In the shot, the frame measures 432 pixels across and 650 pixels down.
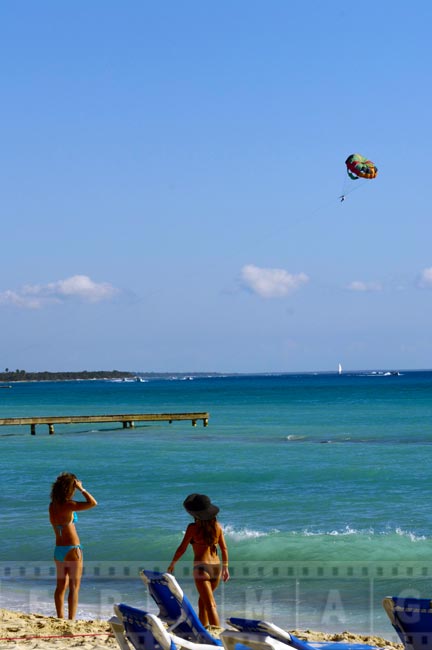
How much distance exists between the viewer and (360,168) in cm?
2966

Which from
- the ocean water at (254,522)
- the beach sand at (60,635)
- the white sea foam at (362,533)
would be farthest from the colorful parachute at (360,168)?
the beach sand at (60,635)

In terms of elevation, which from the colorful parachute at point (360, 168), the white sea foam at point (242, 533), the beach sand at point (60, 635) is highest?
the colorful parachute at point (360, 168)

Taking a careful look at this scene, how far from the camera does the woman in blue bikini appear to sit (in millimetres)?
9438

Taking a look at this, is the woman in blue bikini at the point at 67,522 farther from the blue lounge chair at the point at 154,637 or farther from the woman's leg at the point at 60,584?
the blue lounge chair at the point at 154,637

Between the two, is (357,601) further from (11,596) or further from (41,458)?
(41,458)

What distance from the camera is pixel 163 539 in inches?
683

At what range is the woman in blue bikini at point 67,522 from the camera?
9.44 m

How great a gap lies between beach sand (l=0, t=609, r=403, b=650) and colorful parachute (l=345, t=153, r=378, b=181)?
20734 millimetres

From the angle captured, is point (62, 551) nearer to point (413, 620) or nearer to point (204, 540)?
point (204, 540)

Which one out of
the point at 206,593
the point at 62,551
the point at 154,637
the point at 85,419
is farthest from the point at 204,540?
the point at 85,419

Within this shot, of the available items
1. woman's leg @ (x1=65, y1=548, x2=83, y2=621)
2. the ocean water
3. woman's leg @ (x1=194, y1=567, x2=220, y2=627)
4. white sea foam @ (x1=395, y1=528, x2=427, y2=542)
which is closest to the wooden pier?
the ocean water

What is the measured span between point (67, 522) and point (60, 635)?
3.74ft

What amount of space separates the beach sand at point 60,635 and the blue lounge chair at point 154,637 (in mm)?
2019

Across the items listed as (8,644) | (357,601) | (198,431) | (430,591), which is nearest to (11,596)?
(8,644)
